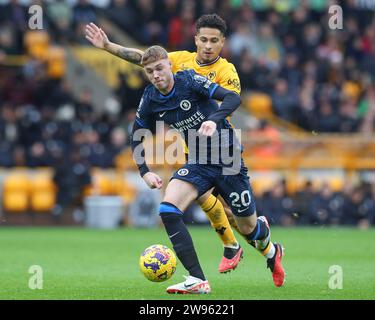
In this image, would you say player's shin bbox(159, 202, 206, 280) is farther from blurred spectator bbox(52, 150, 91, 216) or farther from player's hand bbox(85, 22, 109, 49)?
blurred spectator bbox(52, 150, 91, 216)

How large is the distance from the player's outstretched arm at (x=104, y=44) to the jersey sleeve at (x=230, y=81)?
0.94m

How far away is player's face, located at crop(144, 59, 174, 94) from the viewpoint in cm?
955

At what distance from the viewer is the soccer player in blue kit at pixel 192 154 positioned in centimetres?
949

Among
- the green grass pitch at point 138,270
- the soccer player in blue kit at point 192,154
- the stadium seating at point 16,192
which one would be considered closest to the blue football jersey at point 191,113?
the soccer player in blue kit at point 192,154

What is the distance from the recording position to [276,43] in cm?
2711

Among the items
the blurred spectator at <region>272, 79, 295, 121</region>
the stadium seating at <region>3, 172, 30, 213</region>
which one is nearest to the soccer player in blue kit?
the stadium seating at <region>3, 172, 30, 213</region>

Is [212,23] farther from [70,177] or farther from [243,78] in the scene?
[243,78]

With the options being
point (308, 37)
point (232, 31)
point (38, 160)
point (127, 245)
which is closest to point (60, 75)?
point (38, 160)

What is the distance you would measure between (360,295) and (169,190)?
200cm

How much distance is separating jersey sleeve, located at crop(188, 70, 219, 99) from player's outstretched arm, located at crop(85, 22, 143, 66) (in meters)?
1.43

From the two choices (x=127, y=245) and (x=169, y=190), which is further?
(x=127, y=245)

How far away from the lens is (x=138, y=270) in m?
12.2

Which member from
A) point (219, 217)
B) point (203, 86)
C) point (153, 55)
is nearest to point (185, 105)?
point (203, 86)
